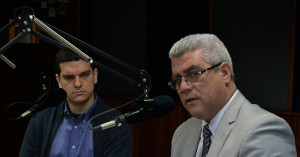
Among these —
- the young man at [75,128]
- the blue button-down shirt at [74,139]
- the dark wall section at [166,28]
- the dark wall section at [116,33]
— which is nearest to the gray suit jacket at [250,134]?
the young man at [75,128]

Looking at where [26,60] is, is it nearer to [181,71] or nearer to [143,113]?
[181,71]

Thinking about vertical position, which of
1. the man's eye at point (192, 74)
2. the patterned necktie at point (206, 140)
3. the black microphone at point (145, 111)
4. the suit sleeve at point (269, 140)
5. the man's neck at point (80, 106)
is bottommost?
the patterned necktie at point (206, 140)

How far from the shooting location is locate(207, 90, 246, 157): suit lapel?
152cm

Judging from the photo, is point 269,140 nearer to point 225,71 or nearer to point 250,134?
point 250,134

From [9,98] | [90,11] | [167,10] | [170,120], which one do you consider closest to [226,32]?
[167,10]

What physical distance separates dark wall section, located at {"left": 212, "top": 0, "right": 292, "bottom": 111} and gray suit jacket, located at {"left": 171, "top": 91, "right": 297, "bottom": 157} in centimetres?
184

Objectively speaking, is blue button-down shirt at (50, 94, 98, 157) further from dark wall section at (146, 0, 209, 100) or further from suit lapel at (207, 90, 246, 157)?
dark wall section at (146, 0, 209, 100)

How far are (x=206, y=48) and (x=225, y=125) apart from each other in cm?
33

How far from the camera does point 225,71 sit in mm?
1626

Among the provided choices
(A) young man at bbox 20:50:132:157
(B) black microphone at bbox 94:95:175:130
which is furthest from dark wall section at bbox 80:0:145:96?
(B) black microphone at bbox 94:95:175:130

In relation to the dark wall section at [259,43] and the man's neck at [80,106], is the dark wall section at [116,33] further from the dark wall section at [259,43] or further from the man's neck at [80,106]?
the man's neck at [80,106]

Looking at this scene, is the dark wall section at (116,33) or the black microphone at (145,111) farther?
the dark wall section at (116,33)

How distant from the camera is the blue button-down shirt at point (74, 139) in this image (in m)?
1.96

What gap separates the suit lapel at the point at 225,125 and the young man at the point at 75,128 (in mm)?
565
